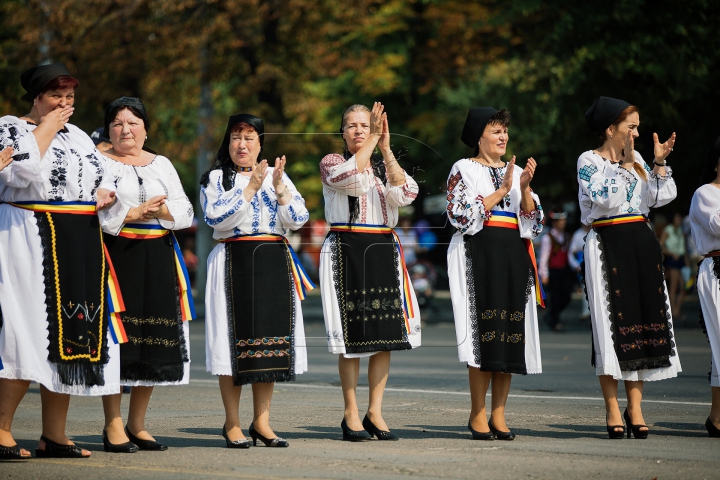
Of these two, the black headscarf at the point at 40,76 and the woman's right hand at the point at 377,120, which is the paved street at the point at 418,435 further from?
the black headscarf at the point at 40,76

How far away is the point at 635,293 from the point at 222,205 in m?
3.11

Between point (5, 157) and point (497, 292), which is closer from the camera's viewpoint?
point (5, 157)

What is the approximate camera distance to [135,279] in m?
7.55

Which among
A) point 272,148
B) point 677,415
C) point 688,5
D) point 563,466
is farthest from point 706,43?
point 563,466

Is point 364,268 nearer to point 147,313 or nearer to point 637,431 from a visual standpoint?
point 147,313

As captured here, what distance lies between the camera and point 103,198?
7.19 meters

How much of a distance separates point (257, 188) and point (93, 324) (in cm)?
138

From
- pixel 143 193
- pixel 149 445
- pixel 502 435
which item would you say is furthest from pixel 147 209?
pixel 502 435

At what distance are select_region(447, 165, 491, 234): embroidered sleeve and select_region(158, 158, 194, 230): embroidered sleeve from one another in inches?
73.4

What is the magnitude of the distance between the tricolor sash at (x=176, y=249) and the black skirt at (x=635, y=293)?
3.04 metres

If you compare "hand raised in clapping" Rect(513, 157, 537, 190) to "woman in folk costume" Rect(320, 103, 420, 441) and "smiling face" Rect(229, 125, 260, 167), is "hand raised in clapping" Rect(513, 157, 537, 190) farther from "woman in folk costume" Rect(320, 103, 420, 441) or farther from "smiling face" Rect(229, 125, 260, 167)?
"smiling face" Rect(229, 125, 260, 167)

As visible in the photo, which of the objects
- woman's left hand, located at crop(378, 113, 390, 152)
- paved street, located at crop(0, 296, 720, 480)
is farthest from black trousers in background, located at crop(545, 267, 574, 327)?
woman's left hand, located at crop(378, 113, 390, 152)

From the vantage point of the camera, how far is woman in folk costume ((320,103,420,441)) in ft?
26.5

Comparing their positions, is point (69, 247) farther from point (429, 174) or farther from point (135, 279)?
point (429, 174)
